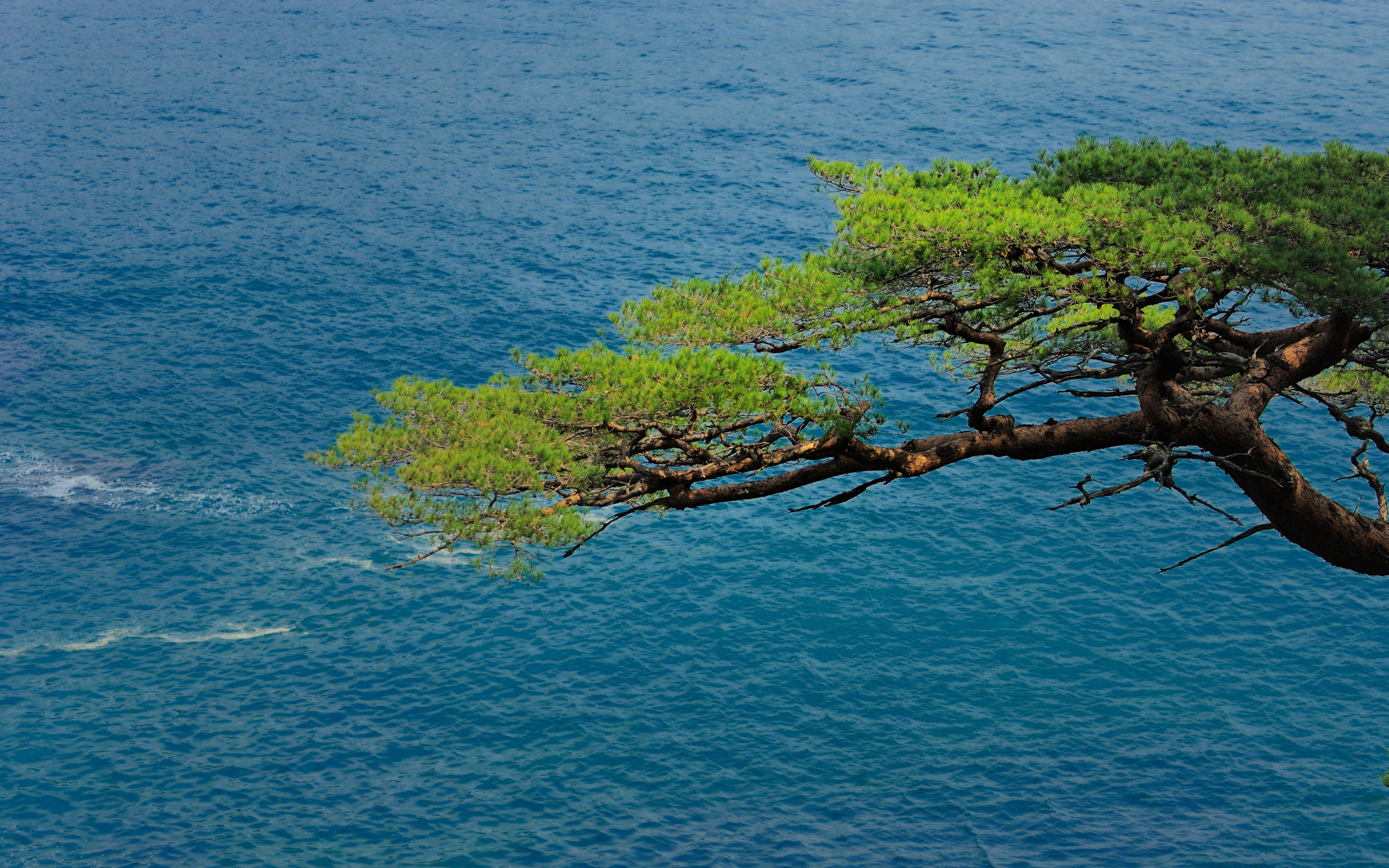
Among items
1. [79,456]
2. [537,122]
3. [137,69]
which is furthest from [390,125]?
[79,456]

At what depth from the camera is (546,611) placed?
26406 millimetres

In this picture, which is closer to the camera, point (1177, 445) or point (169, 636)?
point (1177, 445)

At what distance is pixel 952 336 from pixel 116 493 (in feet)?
80.9

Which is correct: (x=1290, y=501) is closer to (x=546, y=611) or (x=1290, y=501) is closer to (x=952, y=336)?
(x=952, y=336)

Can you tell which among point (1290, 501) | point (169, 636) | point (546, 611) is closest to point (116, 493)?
point (169, 636)

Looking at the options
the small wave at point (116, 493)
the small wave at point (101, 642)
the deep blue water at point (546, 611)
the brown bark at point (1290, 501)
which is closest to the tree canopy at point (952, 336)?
the brown bark at point (1290, 501)

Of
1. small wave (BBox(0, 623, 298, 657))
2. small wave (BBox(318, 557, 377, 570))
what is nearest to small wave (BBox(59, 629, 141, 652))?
small wave (BBox(0, 623, 298, 657))

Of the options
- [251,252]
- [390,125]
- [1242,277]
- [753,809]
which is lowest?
[753,809]

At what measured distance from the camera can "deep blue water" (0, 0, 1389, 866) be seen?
68.1 ft

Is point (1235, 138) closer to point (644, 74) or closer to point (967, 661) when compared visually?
point (644, 74)

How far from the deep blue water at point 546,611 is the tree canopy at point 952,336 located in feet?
33.3

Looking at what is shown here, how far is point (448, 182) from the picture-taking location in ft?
167

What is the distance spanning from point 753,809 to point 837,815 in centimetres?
148

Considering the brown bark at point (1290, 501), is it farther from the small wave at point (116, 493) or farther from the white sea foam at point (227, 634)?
the small wave at point (116, 493)
